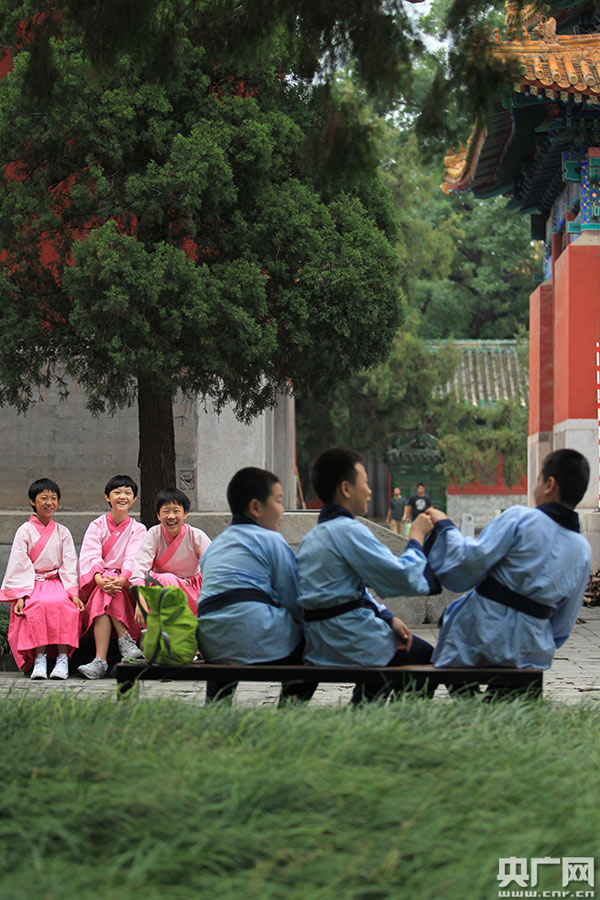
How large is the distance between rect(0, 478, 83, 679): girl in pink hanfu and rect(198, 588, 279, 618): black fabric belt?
9.93 feet

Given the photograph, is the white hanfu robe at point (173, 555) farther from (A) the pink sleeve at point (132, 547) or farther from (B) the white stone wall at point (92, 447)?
(B) the white stone wall at point (92, 447)

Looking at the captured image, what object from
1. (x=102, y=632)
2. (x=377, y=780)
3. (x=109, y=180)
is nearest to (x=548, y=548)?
(x=377, y=780)

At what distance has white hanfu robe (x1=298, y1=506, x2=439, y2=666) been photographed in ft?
17.0

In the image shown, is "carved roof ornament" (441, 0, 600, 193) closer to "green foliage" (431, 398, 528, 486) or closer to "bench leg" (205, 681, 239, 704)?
"bench leg" (205, 681, 239, 704)

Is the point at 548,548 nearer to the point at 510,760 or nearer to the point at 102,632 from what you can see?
the point at 510,760

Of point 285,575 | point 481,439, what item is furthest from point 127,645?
point 481,439

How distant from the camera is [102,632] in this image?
8375mm

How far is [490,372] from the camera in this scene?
3584 centimetres

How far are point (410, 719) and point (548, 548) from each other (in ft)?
3.38

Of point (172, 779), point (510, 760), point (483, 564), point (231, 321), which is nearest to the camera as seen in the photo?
point (172, 779)

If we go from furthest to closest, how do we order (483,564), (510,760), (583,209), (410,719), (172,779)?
1. (583,209)
2. (483,564)
3. (410,719)
4. (510,760)
5. (172,779)

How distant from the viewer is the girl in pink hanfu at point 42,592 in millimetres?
8164

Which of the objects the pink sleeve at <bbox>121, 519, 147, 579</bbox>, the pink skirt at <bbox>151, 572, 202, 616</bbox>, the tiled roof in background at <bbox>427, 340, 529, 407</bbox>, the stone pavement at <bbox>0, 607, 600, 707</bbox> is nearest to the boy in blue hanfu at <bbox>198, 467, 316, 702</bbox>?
the stone pavement at <bbox>0, 607, 600, 707</bbox>

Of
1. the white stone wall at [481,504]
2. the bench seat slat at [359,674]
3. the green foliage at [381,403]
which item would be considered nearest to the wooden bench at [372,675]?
the bench seat slat at [359,674]
